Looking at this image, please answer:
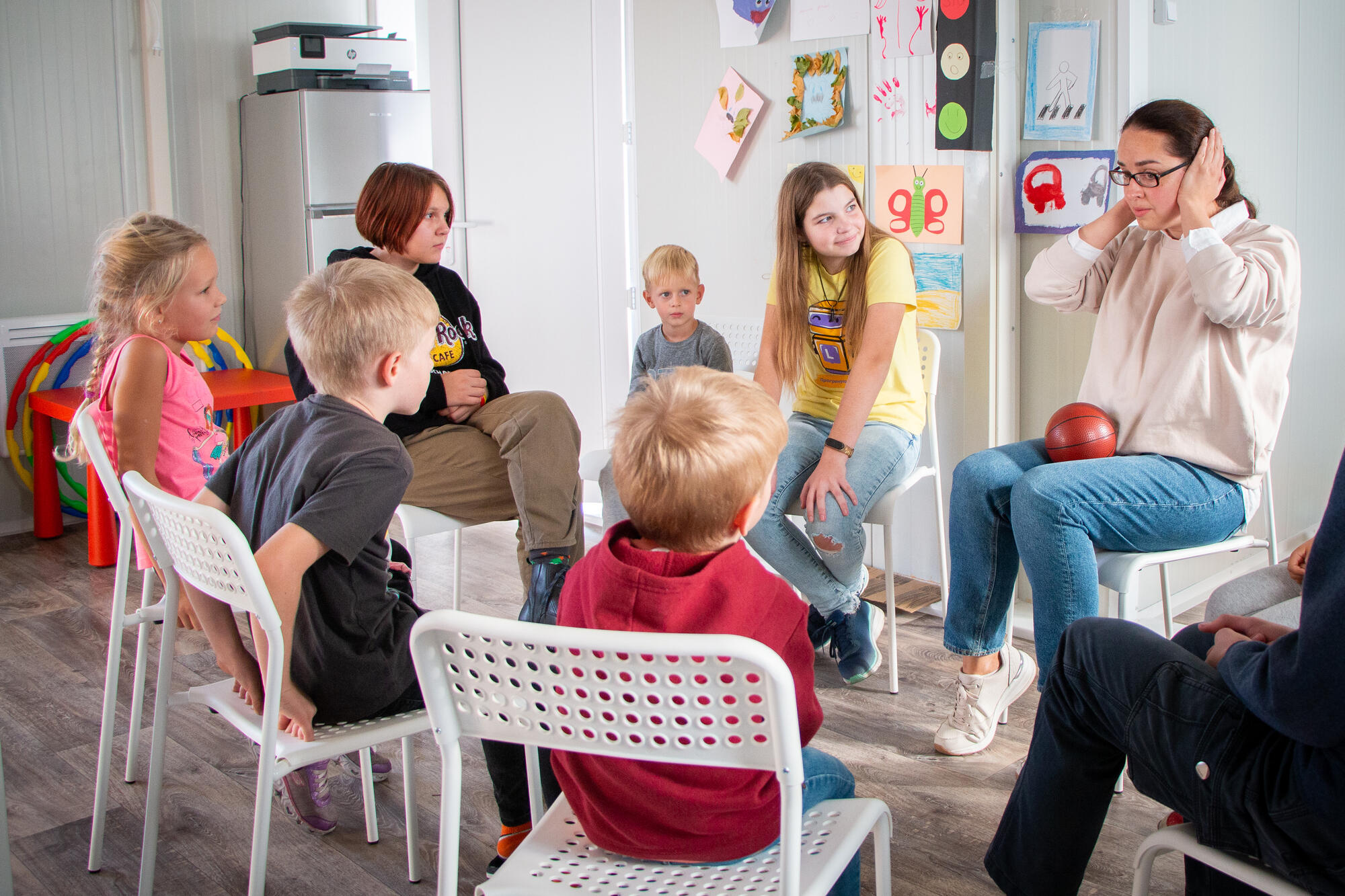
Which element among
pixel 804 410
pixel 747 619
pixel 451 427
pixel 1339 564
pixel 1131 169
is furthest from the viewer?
pixel 804 410

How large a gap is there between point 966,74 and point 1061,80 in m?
0.22

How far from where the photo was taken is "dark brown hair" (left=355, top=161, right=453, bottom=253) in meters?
2.51

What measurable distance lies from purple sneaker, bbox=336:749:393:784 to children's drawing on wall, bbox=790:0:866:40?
208 centimetres

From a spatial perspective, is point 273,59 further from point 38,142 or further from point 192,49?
point 38,142

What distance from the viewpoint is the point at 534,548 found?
2.47 m

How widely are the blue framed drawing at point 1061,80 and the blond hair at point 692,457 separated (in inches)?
66.1

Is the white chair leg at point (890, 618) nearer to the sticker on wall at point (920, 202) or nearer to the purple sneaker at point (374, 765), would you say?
the sticker on wall at point (920, 202)

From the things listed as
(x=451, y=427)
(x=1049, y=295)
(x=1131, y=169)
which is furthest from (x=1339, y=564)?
(x=451, y=427)

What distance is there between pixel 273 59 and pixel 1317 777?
4.18 meters

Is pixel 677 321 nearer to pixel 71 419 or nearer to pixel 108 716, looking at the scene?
pixel 108 716

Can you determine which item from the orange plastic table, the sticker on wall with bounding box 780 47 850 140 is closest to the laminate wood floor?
the orange plastic table

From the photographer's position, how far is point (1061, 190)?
262 centimetres

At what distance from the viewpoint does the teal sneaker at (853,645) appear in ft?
8.39

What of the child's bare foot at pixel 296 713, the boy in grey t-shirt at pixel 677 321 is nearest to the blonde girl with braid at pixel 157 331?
the child's bare foot at pixel 296 713
